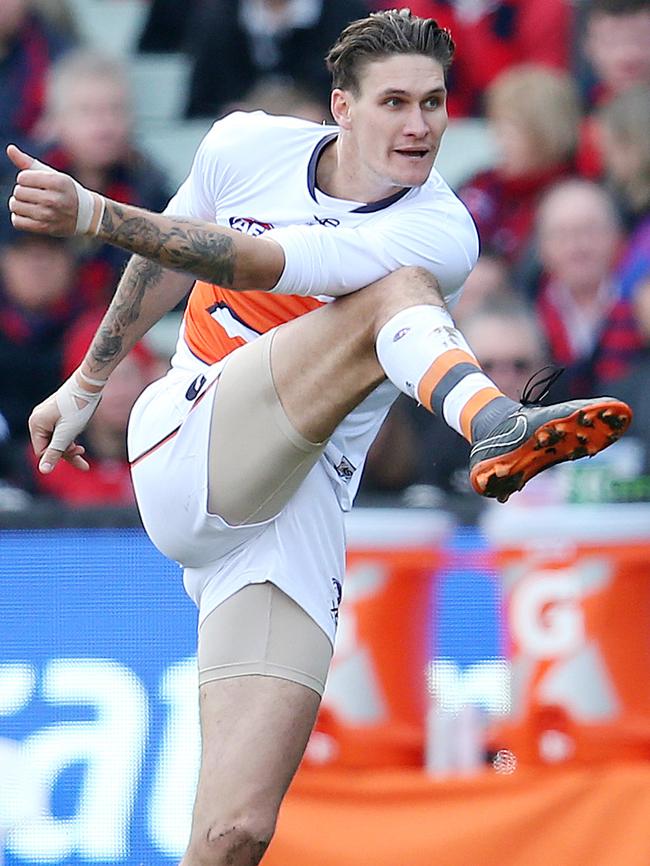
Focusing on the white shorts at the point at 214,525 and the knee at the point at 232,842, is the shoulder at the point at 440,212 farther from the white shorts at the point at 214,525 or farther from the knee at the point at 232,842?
the knee at the point at 232,842

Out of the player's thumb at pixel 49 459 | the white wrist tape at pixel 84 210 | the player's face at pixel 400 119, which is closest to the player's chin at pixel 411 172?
the player's face at pixel 400 119

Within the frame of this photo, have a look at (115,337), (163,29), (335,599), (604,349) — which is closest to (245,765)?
(335,599)

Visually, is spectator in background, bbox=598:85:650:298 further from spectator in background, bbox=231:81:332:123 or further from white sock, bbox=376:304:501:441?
white sock, bbox=376:304:501:441

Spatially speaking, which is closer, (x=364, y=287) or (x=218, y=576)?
(x=364, y=287)

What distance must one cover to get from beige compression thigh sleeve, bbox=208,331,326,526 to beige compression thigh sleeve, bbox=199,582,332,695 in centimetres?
20

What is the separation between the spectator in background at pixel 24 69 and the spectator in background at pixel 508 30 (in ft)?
5.32

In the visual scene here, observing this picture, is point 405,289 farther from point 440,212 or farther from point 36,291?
point 36,291

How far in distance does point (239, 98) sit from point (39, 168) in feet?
14.9

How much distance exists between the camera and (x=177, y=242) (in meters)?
3.81

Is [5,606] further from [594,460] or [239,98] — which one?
[239,98]

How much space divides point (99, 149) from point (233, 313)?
3.33m

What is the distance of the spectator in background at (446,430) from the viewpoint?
257 inches

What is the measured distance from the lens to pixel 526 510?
550 centimetres

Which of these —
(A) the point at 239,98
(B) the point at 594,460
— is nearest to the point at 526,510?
(B) the point at 594,460
